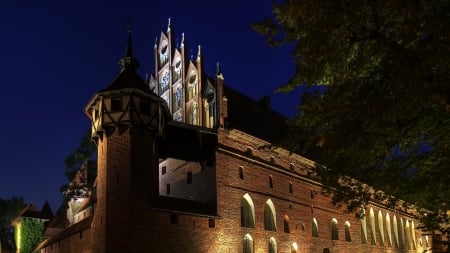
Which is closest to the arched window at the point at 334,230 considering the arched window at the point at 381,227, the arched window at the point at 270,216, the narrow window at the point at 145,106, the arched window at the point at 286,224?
the arched window at the point at 286,224

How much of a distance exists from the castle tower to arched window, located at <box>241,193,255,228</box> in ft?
20.9

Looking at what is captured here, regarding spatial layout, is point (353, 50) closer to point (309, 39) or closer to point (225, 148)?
point (309, 39)

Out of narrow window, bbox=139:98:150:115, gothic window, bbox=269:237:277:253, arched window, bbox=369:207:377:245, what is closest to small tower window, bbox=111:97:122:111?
narrow window, bbox=139:98:150:115

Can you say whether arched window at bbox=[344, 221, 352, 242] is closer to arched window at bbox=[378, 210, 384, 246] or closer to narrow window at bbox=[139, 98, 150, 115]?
arched window at bbox=[378, 210, 384, 246]

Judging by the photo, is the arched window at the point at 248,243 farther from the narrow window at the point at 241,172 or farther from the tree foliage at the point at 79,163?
the tree foliage at the point at 79,163

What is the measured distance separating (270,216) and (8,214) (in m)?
34.5

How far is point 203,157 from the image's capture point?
2811cm

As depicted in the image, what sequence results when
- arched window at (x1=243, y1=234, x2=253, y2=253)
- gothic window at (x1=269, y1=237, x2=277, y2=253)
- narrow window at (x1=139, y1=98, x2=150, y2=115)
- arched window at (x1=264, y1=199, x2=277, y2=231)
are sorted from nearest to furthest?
narrow window at (x1=139, y1=98, x2=150, y2=115) → arched window at (x1=243, y1=234, x2=253, y2=253) → gothic window at (x1=269, y1=237, x2=277, y2=253) → arched window at (x1=264, y1=199, x2=277, y2=231)

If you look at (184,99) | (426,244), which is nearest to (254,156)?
(184,99)

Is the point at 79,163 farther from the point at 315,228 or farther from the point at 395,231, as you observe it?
the point at 395,231

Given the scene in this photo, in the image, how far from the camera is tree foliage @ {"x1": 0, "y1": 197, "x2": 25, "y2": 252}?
54781 millimetres

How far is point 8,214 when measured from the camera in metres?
55.5

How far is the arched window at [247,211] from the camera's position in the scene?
29441 mm

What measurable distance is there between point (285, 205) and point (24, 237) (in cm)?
2175
